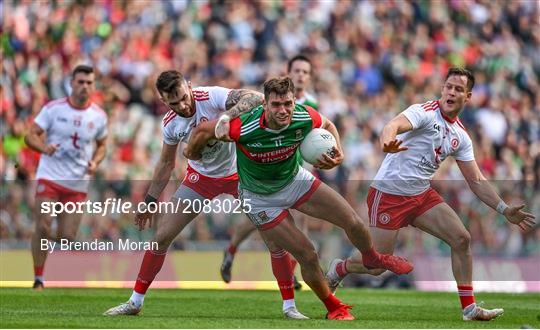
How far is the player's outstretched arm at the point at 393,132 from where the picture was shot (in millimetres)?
12594

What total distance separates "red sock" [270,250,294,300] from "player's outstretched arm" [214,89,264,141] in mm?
1561

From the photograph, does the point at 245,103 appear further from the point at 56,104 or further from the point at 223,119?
the point at 56,104

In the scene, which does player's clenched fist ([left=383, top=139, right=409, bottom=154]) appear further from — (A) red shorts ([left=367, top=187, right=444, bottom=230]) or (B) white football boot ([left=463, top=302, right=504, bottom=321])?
(B) white football boot ([left=463, top=302, right=504, bottom=321])

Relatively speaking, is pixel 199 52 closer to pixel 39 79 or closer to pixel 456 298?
pixel 39 79

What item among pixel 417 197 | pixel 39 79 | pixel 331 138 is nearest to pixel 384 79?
pixel 39 79

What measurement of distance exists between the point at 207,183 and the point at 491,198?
300cm

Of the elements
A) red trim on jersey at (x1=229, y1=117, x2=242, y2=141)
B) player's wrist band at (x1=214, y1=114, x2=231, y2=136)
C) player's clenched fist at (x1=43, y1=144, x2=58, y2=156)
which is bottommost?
player's clenched fist at (x1=43, y1=144, x2=58, y2=156)

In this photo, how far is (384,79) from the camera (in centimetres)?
2842

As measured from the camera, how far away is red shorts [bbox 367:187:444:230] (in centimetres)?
1465

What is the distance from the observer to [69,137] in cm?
1850

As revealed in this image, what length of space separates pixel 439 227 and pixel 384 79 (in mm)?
14309

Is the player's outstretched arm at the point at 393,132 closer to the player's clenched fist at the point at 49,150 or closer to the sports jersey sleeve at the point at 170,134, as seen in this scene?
the sports jersey sleeve at the point at 170,134

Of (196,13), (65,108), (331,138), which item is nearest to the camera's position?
(331,138)

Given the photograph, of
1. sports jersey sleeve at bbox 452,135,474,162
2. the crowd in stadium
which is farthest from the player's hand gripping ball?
the crowd in stadium
